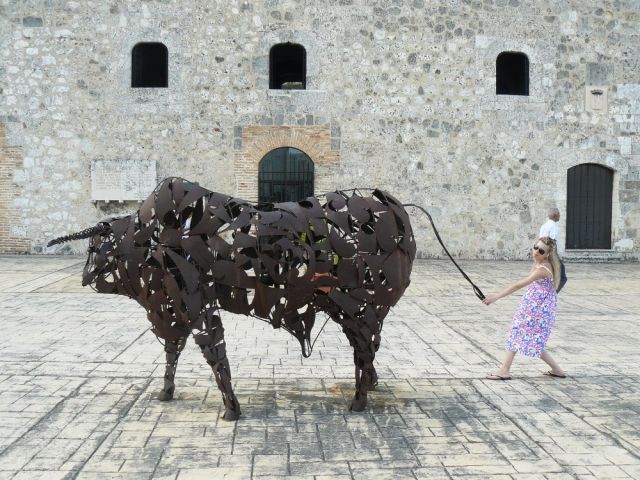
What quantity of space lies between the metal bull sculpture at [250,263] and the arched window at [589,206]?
12.2 m

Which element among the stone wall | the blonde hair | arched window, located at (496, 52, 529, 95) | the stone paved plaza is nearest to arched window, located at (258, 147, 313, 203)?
the stone wall

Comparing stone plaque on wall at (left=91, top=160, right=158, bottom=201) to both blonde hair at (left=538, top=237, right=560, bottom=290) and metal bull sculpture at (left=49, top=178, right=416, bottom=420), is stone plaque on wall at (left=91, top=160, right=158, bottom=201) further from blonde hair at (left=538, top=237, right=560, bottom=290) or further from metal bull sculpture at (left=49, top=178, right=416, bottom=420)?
blonde hair at (left=538, top=237, right=560, bottom=290)

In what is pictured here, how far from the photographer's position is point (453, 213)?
1483 cm

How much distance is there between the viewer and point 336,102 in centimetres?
1465

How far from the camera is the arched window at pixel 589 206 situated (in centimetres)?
1534

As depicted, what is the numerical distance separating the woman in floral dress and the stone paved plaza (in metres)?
0.19

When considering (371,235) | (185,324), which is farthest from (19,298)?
(371,235)

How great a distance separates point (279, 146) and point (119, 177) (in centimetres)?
383

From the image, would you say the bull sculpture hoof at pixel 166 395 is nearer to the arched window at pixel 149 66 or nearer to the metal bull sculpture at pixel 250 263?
the metal bull sculpture at pixel 250 263

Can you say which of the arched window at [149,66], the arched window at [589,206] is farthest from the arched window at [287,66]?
the arched window at [589,206]

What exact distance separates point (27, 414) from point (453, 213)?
11898 mm

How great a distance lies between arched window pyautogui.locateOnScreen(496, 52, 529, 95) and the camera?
1539 centimetres

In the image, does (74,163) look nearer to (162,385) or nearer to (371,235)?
(162,385)

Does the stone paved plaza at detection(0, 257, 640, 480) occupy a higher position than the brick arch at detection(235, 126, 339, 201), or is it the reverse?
the brick arch at detection(235, 126, 339, 201)
